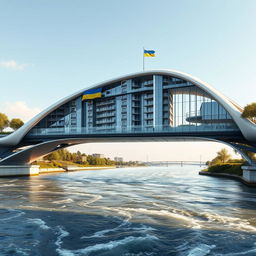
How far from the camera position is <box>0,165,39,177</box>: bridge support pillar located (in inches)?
2221

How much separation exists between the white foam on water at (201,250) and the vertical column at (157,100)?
4440 centimetres

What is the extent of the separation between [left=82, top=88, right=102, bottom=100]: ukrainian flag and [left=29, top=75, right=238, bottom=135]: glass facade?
1.54 m

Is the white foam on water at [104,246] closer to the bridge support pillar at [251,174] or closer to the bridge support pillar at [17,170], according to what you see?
the bridge support pillar at [251,174]

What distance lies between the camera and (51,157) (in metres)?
107

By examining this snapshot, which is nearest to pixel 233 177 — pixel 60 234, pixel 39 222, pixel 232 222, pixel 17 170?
pixel 232 222

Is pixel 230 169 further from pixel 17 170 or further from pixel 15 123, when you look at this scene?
pixel 15 123

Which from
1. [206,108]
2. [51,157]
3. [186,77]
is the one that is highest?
[186,77]

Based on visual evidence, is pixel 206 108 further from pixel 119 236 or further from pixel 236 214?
pixel 119 236

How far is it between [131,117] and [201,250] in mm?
48641

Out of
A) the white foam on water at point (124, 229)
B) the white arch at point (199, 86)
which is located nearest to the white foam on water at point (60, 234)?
the white foam on water at point (124, 229)

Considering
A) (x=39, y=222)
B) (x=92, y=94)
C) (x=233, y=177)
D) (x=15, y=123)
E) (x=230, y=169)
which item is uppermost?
(x=92, y=94)

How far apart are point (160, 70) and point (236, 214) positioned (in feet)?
136

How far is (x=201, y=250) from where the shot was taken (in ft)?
38.0

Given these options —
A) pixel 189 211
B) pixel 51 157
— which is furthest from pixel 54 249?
pixel 51 157
